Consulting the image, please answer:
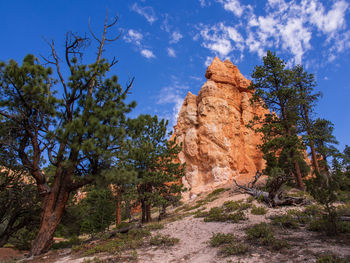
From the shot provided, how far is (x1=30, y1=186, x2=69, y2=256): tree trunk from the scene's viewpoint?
781cm

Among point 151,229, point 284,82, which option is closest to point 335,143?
point 284,82

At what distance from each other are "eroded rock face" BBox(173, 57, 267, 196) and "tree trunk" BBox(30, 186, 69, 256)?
76.8 feet

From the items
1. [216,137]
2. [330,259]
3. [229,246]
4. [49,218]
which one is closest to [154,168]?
[49,218]

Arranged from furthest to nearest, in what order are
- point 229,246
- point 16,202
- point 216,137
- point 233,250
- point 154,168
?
point 216,137
point 154,168
point 16,202
point 229,246
point 233,250

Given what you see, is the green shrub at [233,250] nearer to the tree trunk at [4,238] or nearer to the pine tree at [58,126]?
the pine tree at [58,126]

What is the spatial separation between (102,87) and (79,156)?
319cm

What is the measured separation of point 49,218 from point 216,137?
2915cm

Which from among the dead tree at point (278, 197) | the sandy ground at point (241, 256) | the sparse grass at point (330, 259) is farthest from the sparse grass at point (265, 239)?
the dead tree at point (278, 197)

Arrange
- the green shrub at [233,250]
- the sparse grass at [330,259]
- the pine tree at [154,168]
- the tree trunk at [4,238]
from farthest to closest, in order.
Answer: the pine tree at [154,168] < the tree trunk at [4,238] < the green shrub at [233,250] < the sparse grass at [330,259]

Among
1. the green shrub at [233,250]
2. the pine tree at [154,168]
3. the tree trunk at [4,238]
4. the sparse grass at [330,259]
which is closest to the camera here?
the sparse grass at [330,259]

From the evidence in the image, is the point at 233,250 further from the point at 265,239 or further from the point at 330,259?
the point at 330,259

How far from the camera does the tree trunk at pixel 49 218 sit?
25.6 ft

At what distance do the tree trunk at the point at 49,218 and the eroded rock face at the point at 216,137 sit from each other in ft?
76.8

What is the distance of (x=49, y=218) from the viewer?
8.12 meters
